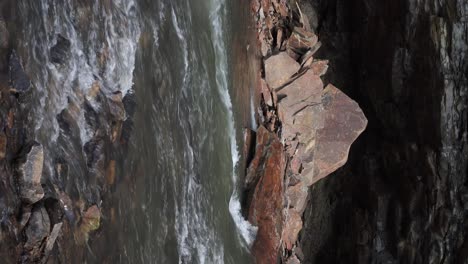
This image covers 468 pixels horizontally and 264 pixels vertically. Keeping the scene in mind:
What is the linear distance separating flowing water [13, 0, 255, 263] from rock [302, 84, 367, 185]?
2382mm

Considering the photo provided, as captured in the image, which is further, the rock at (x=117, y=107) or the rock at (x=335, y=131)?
the rock at (x=335, y=131)

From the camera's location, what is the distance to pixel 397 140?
1298cm

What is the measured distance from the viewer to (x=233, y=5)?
10219 millimetres

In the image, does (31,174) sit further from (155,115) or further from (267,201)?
(267,201)

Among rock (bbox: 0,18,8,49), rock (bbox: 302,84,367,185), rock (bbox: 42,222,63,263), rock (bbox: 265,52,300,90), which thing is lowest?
rock (bbox: 42,222,63,263)

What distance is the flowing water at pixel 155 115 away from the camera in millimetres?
5539

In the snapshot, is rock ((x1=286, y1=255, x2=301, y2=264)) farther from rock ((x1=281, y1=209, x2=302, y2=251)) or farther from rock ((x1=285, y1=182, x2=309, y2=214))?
rock ((x1=285, y1=182, x2=309, y2=214))

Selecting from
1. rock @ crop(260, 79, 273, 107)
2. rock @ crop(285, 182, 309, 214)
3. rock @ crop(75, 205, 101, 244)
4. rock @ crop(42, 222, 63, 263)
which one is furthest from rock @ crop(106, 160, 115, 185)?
rock @ crop(285, 182, 309, 214)

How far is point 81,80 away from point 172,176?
2399 mm

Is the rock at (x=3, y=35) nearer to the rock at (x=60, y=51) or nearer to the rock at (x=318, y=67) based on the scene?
the rock at (x=60, y=51)

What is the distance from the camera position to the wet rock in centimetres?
492

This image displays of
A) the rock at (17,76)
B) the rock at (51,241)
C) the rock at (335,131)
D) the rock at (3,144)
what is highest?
the rock at (335,131)

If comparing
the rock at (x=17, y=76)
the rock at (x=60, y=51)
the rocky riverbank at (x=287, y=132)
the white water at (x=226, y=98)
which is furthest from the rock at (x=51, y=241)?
the rocky riverbank at (x=287, y=132)

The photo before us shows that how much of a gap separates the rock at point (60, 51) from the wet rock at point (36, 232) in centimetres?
144
